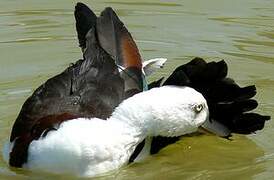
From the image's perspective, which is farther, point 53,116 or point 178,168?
point 178,168

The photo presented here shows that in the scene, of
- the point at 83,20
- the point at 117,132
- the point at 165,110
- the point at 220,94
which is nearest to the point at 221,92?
the point at 220,94

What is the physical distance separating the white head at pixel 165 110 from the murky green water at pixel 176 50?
0.28 m

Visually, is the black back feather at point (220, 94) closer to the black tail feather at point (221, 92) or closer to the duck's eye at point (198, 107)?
the black tail feather at point (221, 92)

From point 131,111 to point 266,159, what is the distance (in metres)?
0.91

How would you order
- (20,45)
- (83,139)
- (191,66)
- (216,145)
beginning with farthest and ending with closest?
(20,45) < (216,145) < (191,66) < (83,139)

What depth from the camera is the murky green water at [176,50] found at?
17.1ft

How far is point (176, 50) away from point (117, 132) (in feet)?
8.12

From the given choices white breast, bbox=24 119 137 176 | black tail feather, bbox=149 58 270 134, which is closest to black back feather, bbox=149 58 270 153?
black tail feather, bbox=149 58 270 134

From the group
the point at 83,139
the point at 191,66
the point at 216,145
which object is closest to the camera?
the point at 83,139

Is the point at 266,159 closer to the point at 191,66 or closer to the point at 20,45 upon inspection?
the point at 191,66

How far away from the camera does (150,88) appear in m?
5.29

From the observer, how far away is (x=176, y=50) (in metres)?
7.11

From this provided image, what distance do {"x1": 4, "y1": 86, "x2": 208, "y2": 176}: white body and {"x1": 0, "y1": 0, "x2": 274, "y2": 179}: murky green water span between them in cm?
12

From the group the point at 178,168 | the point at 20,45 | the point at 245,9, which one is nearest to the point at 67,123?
the point at 178,168
